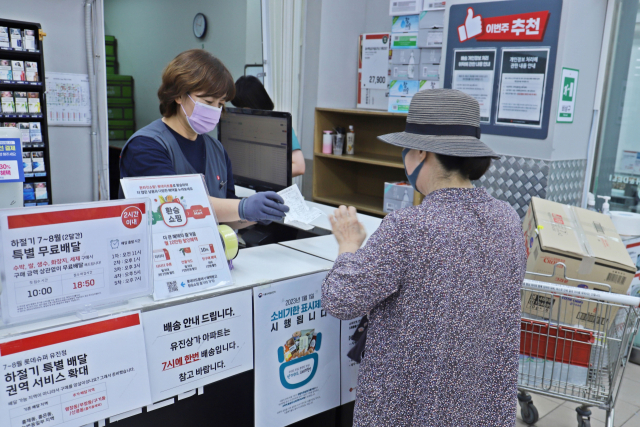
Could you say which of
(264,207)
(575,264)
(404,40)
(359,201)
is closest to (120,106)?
(359,201)

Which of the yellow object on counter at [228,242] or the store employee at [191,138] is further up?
the store employee at [191,138]

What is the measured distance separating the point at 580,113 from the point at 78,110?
3791 mm

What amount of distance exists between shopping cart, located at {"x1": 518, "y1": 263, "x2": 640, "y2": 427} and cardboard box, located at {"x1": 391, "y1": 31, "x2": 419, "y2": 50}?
257 centimetres

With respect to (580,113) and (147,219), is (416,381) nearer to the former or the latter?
(147,219)

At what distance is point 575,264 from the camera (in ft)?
6.26

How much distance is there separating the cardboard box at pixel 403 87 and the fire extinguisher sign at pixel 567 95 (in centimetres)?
140

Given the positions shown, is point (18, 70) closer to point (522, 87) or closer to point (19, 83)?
point (19, 83)

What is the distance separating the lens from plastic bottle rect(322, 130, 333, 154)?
15.2ft

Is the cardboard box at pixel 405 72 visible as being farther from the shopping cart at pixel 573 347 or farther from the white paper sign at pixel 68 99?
the white paper sign at pixel 68 99

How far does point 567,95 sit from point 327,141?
2.30 meters

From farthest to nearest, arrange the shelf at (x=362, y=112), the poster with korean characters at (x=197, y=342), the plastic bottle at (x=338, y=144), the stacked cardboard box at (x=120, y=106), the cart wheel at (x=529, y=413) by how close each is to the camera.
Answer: the stacked cardboard box at (x=120, y=106) < the plastic bottle at (x=338, y=144) < the shelf at (x=362, y=112) < the cart wheel at (x=529, y=413) < the poster with korean characters at (x=197, y=342)

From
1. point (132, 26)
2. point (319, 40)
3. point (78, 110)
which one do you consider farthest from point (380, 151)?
point (132, 26)

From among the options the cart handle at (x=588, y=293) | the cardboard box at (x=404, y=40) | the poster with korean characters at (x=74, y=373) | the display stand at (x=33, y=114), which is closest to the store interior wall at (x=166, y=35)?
the cardboard box at (x=404, y=40)

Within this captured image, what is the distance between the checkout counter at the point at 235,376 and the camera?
1254 millimetres
